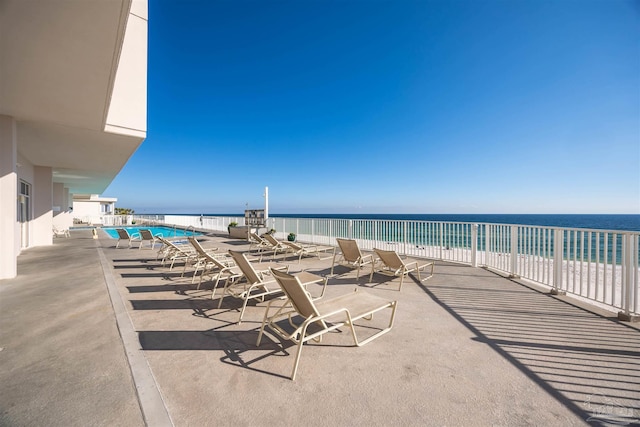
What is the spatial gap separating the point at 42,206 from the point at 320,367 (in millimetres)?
14137

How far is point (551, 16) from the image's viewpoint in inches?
318

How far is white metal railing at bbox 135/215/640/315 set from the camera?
3.13m

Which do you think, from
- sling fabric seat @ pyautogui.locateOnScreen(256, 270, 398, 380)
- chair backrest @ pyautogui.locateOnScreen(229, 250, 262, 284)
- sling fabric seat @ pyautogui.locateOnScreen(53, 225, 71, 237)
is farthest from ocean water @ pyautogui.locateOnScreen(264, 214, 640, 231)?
sling fabric seat @ pyautogui.locateOnScreen(53, 225, 71, 237)

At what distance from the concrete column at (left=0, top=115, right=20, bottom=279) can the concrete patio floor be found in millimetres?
2251

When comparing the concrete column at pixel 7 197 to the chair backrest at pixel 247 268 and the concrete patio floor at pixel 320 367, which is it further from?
the chair backrest at pixel 247 268

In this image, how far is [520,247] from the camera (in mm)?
4910

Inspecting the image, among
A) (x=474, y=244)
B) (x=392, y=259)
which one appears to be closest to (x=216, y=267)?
(x=392, y=259)

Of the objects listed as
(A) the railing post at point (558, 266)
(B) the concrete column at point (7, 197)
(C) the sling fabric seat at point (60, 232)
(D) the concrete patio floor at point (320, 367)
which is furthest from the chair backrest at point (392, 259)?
(C) the sling fabric seat at point (60, 232)

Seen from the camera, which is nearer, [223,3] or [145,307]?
[145,307]

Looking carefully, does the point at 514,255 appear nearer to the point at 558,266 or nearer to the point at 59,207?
the point at 558,266

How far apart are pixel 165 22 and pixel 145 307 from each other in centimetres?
1103

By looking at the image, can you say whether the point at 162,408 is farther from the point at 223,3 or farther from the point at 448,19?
the point at 448,19

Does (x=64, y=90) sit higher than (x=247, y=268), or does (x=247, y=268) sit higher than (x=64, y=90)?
(x=64, y=90)

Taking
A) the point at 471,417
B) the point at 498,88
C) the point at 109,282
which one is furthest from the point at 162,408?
the point at 498,88
